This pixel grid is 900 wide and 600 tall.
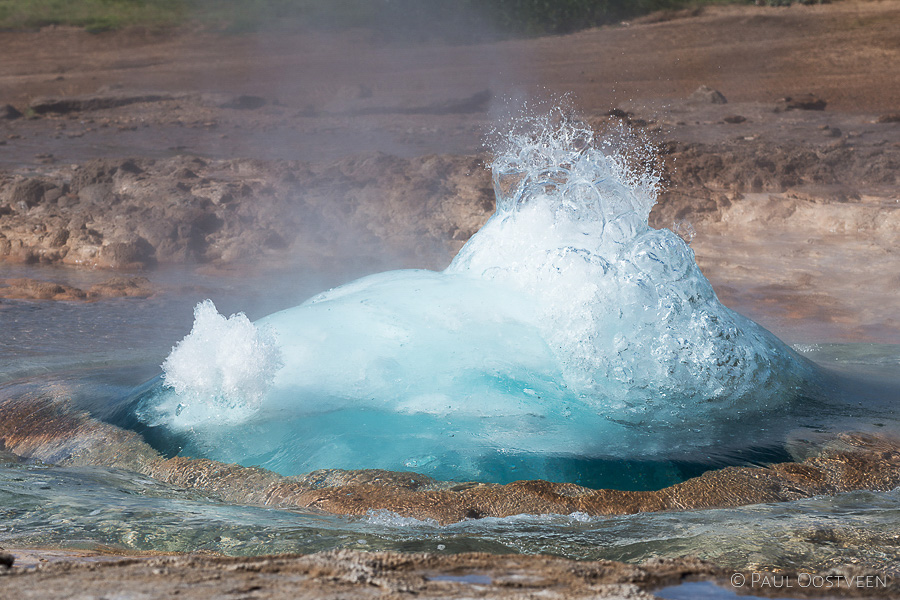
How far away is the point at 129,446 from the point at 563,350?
1579 mm

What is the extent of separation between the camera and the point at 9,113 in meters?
13.1

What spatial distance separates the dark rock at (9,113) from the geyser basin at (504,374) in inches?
428

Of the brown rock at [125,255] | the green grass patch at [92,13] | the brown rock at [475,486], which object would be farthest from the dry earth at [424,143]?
the brown rock at [475,486]

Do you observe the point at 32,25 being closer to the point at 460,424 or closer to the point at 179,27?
the point at 179,27

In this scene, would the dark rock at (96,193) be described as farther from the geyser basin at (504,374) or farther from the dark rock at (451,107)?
the dark rock at (451,107)

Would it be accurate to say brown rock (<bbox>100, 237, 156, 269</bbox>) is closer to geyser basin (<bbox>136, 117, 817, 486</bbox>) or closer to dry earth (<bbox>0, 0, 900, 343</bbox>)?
dry earth (<bbox>0, 0, 900, 343</bbox>)

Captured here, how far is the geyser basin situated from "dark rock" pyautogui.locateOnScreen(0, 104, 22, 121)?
10.9 meters

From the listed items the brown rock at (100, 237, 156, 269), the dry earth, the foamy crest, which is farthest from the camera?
the dry earth

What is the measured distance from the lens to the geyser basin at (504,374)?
3.04 meters

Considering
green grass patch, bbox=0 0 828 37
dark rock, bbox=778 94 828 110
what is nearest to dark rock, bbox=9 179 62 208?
dark rock, bbox=778 94 828 110

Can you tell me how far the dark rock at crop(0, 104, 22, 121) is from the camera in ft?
42.7

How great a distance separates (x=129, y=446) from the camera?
3.15 m

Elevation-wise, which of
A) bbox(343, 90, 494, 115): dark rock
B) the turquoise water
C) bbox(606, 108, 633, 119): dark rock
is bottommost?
the turquoise water

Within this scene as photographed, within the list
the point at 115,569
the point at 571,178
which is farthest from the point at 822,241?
the point at 115,569
